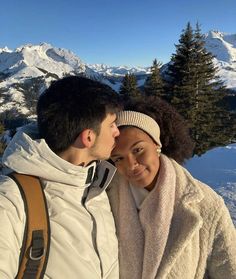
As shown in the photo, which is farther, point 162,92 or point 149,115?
point 162,92

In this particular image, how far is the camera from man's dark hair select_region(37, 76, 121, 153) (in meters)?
2.20

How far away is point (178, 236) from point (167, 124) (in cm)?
88

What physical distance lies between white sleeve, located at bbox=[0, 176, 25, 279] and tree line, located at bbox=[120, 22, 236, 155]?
72.8 feet

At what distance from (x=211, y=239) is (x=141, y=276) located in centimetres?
52

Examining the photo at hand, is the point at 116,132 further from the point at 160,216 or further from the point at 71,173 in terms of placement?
the point at 160,216

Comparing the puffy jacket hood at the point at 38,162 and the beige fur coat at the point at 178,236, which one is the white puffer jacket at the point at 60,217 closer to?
the puffy jacket hood at the point at 38,162

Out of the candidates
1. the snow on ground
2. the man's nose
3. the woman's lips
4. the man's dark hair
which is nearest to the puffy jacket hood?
the man's dark hair

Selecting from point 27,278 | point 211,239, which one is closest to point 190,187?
point 211,239

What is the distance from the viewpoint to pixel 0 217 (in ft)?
5.83

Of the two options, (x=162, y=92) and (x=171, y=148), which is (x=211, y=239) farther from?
(x=162, y=92)

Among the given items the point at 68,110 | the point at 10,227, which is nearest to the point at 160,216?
the point at 68,110

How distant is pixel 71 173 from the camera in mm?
2182

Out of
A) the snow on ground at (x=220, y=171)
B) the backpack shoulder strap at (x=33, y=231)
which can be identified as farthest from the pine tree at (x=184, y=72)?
the backpack shoulder strap at (x=33, y=231)

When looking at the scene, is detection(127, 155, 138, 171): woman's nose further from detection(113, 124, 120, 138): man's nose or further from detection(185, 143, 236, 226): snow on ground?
detection(185, 143, 236, 226): snow on ground
